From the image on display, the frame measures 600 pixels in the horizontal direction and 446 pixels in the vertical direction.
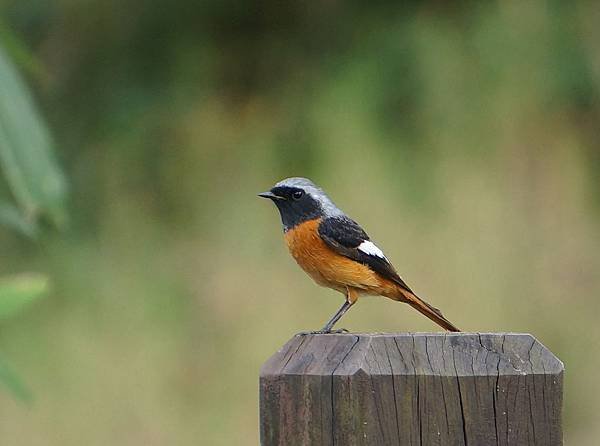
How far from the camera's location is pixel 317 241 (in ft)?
12.3

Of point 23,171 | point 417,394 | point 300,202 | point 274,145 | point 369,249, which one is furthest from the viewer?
point 274,145

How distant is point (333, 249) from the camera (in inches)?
147

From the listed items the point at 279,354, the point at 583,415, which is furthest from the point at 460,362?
the point at 583,415

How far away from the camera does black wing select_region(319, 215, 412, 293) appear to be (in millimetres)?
3652

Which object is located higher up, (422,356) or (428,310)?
(422,356)

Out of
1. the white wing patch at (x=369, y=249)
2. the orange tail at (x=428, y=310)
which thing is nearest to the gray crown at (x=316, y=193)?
the white wing patch at (x=369, y=249)

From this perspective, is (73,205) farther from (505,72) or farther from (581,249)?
(581,249)

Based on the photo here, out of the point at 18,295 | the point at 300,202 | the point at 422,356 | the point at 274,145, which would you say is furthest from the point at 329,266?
the point at 422,356

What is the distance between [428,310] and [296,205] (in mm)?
600

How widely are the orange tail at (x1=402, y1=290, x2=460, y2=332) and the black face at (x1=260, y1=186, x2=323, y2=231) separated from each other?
1.36 feet

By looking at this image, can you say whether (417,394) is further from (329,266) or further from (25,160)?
(329,266)

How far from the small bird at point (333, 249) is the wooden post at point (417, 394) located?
62.1 inches

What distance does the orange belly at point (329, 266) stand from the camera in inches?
145

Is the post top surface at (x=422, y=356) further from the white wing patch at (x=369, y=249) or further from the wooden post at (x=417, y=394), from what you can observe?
the white wing patch at (x=369, y=249)
